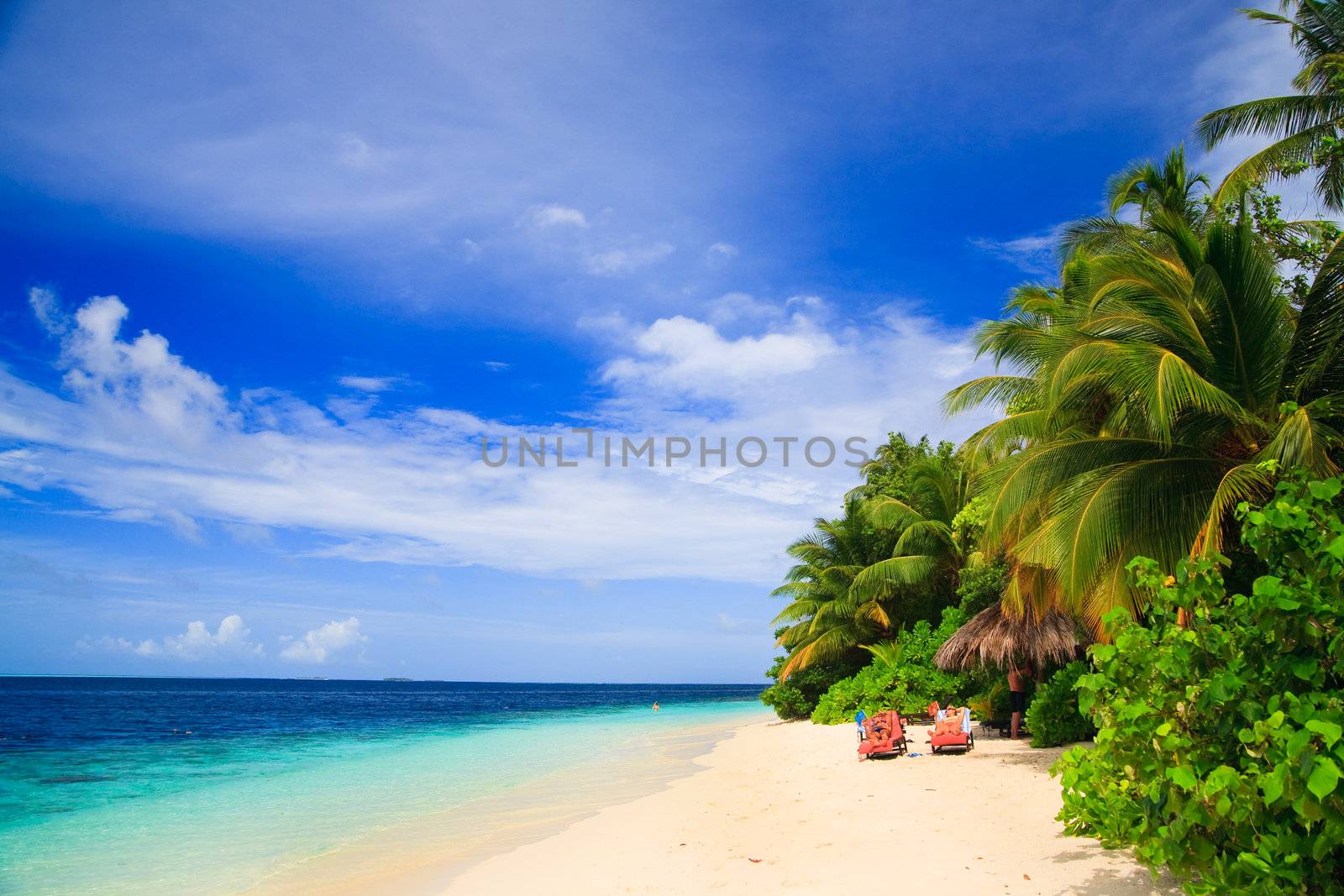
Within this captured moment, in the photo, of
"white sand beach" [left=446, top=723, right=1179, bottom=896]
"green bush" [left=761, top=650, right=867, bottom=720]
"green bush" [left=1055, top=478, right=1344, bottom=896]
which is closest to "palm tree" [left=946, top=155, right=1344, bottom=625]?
"white sand beach" [left=446, top=723, right=1179, bottom=896]

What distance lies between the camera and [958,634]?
13195mm

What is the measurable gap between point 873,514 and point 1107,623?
17256mm

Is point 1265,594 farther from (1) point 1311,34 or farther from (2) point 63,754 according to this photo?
(2) point 63,754

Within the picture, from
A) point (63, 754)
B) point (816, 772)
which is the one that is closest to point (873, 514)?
point (816, 772)

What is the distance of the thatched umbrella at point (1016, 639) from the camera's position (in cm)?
1158

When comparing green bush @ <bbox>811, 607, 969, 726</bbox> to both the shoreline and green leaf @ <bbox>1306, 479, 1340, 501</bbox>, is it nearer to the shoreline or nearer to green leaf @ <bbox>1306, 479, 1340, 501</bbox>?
the shoreline

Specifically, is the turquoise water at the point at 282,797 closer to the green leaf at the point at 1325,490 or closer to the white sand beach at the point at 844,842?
the white sand beach at the point at 844,842

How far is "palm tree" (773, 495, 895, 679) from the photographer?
76.3ft

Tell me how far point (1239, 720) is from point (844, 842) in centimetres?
385

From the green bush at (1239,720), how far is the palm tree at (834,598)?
18.3 meters

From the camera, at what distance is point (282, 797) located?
1329 cm

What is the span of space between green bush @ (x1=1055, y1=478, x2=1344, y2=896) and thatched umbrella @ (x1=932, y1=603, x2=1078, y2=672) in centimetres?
766

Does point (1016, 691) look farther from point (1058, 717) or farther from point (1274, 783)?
point (1274, 783)

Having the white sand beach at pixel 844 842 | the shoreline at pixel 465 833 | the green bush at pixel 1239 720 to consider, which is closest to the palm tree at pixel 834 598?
the shoreline at pixel 465 833
